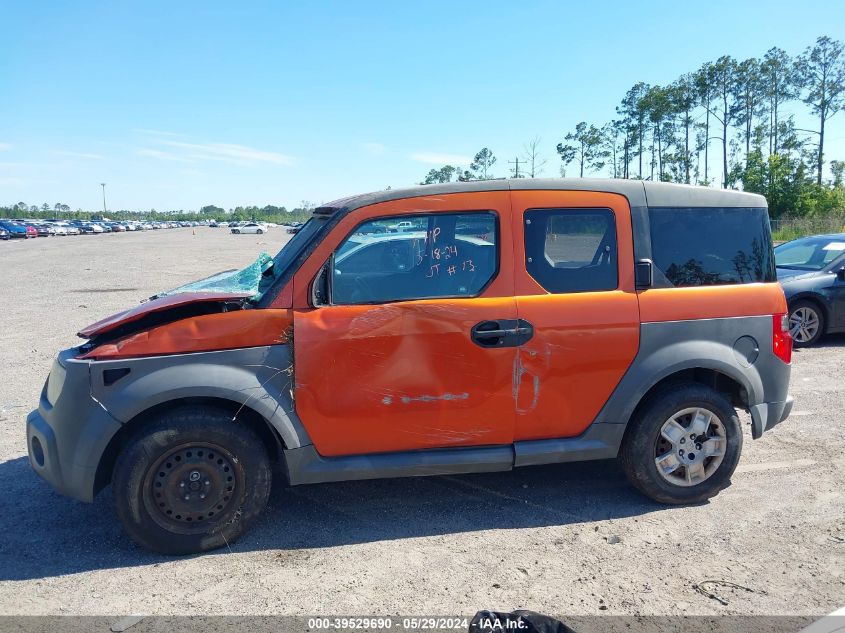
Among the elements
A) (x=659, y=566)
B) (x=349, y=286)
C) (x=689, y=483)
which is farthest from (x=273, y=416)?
(x=689, y=483)

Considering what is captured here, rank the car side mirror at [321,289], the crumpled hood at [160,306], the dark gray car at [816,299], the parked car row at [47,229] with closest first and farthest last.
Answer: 1. the crumpled hood at [160,306]
2. the car side mirror at [321,289]
3. the dark gray car at [816,299]
4. the parked car row at [47,229]

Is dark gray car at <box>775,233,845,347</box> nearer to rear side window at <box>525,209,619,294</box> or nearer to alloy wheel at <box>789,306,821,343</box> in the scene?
alloy wheel at <box>789,306,821,343</box>

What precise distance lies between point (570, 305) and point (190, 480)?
2511 mm

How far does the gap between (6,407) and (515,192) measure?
5.65 m

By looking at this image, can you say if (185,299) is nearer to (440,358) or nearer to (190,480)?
(190,480)

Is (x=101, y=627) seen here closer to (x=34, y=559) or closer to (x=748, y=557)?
(x=34, y=559)

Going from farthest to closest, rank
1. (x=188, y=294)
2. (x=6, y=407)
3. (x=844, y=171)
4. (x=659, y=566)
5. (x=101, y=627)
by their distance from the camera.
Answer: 1. (x=844, y=171)
2. (x=6, y=407)
3. (x=188, y=294)
4. (x=659, y=566)
5. (x=101, y=627)

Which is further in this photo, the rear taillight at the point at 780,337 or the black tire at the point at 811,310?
the black tire at the point at 811,310

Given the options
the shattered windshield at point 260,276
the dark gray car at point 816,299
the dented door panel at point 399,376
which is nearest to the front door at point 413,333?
the dented door panel at point 399,376

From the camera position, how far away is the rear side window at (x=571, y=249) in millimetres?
3967

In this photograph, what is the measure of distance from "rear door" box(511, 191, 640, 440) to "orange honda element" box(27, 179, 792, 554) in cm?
1

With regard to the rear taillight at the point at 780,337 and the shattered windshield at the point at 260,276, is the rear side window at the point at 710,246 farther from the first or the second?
the shattered windshield at the point at 260,276

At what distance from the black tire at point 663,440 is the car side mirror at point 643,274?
2.38 ft

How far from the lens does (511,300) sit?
12.7 ft
